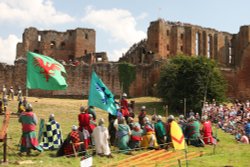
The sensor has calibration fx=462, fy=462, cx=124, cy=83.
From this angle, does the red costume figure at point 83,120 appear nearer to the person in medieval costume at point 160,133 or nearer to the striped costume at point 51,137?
the striped costume at point 51,137

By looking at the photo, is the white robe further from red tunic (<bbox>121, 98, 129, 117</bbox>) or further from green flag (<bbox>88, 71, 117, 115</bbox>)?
red tunic (<bbox>121, 98, 129, 117</bbox>)

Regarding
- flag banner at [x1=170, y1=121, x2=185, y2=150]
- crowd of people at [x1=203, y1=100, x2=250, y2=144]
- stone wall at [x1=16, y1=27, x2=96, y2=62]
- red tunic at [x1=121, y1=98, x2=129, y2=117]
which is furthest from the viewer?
stone wall at [x1=16, y1=27, x2=96, y2=62]

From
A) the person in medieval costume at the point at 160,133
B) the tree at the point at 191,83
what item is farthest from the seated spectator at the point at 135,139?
the tree at the point at 191,83

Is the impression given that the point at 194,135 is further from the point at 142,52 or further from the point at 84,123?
the point at 142,52

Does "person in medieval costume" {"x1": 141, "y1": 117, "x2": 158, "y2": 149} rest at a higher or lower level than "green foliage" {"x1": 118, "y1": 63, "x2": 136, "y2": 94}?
lower

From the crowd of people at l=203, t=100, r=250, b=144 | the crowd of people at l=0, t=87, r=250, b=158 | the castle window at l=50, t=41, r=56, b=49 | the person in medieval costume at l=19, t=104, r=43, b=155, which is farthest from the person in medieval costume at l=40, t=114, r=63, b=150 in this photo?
the castle window at l=50, t=41, r=56, b=49

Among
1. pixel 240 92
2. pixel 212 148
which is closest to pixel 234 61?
pixel 240 92

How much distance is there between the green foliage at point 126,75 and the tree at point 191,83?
316 inches

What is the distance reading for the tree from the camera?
112 ft

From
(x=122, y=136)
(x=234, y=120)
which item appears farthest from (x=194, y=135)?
(x=234, y=120)

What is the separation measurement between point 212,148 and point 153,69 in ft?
86.1

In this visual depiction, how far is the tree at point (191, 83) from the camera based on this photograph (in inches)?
1342

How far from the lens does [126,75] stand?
44.2m

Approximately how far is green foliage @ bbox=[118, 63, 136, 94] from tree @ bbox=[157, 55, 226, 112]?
316 inches
